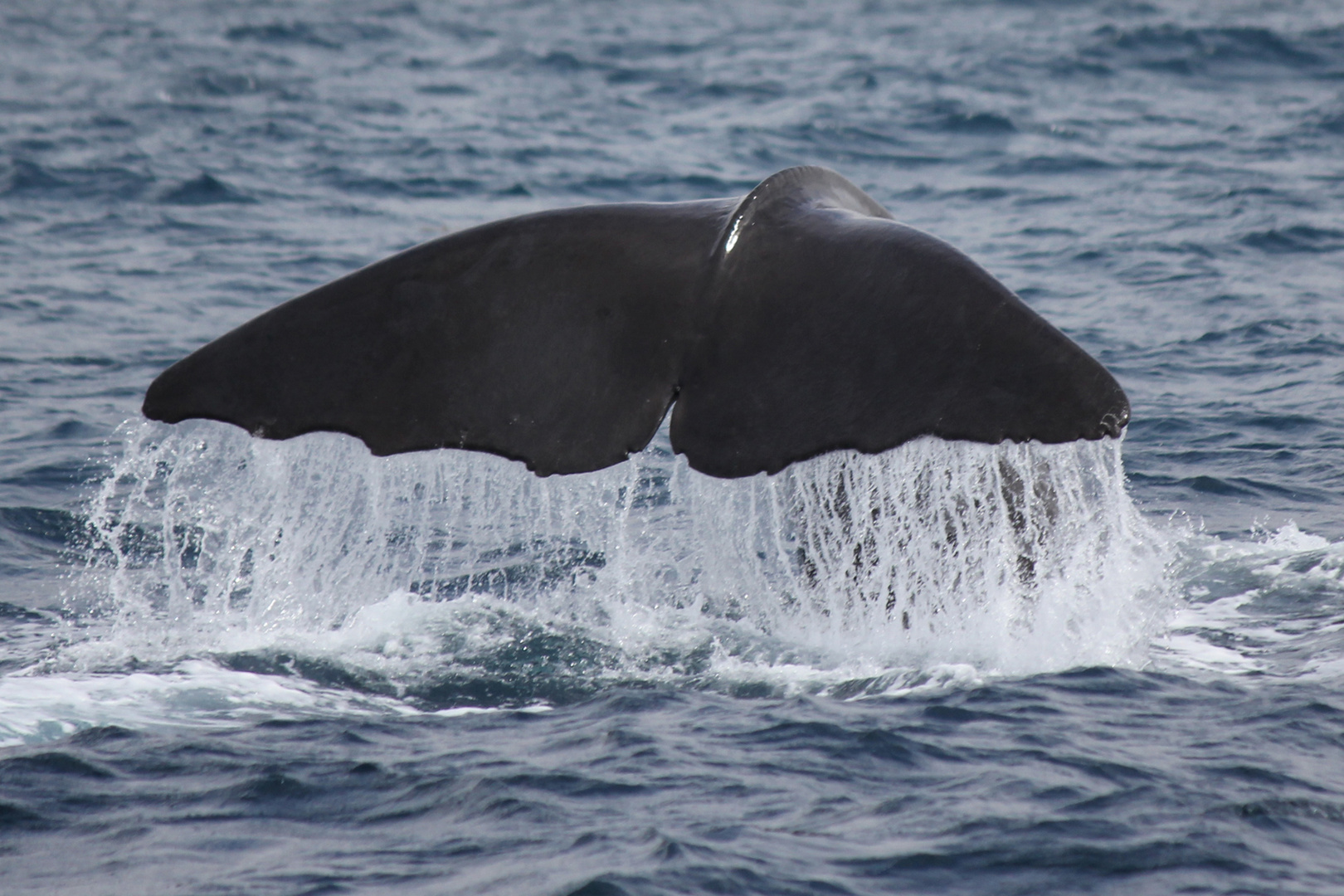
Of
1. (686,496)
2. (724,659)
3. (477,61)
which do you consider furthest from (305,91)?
(724,659)

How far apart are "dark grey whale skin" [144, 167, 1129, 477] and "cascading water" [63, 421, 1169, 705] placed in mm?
184

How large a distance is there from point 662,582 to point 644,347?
263 cm

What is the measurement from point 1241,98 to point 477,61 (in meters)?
12.3

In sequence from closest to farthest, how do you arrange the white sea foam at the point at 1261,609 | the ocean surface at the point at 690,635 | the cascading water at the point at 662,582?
the ocean surface at the point at 690,635 < the cascading water at the point at 662,582 < the white sea foam at the point at 1261,609

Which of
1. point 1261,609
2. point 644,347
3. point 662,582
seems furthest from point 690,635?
point 1261,609

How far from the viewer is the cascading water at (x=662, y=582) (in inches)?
219


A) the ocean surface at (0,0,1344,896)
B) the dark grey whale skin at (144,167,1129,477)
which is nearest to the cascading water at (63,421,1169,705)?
the ocean surface at (0,0,1344,896)

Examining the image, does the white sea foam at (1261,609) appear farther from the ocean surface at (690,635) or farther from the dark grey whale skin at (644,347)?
the dark grey whale skin at (644,347)

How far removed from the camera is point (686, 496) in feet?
29.2

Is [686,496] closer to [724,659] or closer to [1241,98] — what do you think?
[724,659]

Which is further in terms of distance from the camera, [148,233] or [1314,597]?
[148,233]

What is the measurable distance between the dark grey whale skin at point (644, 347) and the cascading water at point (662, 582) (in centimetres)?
18

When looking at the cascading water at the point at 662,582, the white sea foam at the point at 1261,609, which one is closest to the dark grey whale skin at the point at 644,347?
the cascading water at the point at 662,582

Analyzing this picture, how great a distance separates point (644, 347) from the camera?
16.2 feet
